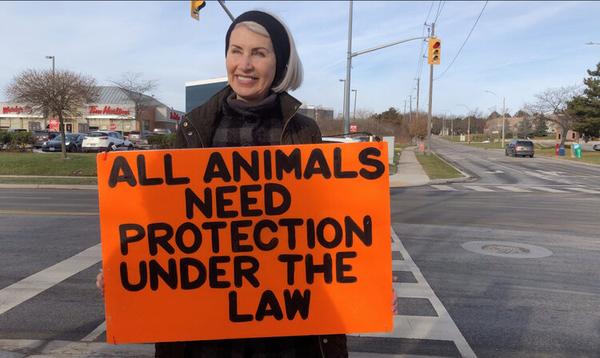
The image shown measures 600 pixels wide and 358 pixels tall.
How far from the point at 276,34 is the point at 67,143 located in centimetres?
3393

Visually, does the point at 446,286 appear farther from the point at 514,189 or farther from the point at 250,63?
the point at 514,189

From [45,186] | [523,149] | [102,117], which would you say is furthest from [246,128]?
[102,117]

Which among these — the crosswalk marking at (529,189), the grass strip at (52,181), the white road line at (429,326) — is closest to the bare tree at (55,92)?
the grass strip at (52,181)

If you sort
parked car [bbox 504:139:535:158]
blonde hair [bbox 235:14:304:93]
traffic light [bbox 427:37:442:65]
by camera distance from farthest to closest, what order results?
parked car [bbox 504:139:535:158]
traffic light [bbox 427:37:442:65]
blonde hair [bbox 235:14:304:93]

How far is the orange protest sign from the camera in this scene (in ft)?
6.75

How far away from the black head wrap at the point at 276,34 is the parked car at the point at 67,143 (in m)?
33.3

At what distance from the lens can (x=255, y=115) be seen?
6.91ft

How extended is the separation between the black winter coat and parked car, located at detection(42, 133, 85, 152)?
1308 inches

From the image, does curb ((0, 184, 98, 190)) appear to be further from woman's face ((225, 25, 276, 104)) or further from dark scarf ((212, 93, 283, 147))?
woman's face ((225, 25, 276, 104))

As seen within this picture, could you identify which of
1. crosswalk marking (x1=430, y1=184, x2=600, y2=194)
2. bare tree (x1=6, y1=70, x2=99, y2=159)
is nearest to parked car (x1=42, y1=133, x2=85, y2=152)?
bare tree (x1=6, y1=70, x2=99, y2=159)

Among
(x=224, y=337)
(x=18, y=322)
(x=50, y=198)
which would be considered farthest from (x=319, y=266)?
(x=50, y=198)

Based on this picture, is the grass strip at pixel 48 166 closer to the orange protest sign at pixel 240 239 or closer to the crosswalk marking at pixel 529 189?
the crosswalk marking at pixel 529 189

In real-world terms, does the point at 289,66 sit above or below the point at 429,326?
above

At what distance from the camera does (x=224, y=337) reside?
2.07m
